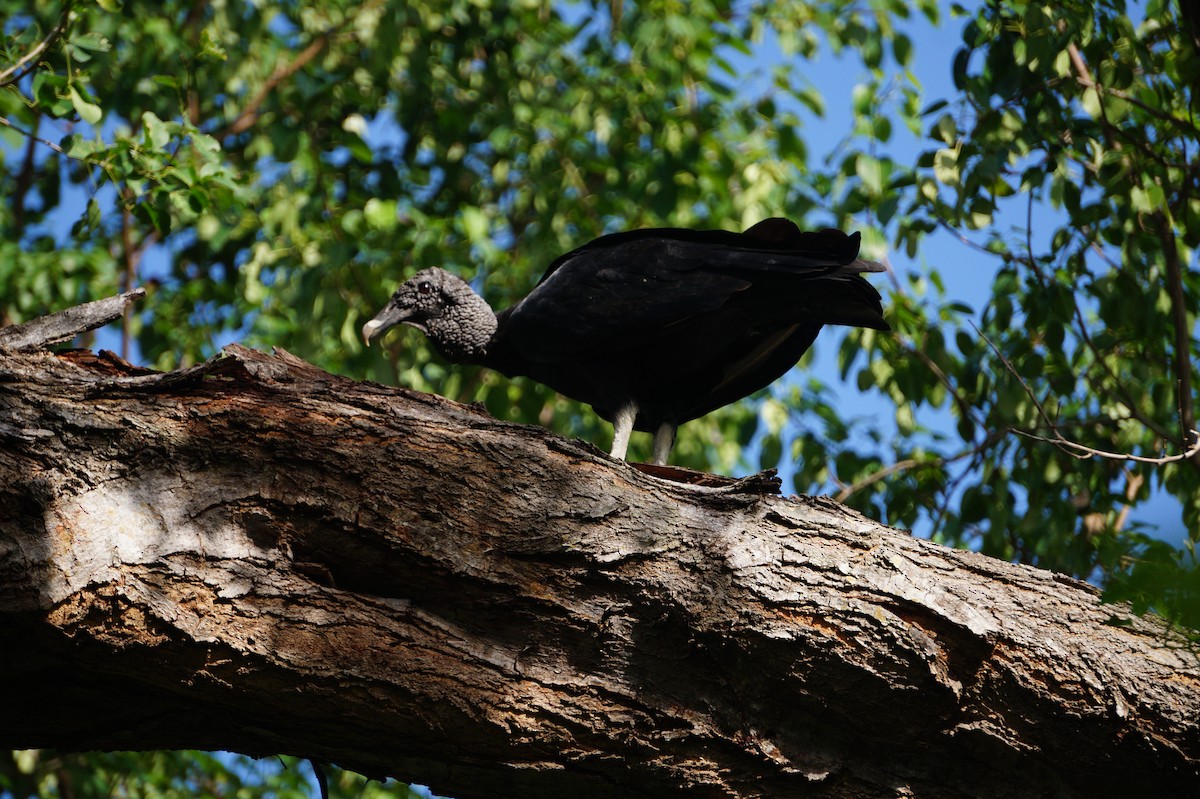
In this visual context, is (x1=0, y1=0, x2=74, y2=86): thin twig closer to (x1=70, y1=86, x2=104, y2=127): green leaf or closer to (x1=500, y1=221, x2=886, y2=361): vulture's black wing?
(x1=70, y1=86, x2=104, y2=127): green leaf

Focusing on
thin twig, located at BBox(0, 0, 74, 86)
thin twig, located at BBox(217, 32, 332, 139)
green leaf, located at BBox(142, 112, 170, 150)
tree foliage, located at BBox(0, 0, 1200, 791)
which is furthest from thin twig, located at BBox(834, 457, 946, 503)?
thin twig, located at BBox(217, 32, 332, 139)

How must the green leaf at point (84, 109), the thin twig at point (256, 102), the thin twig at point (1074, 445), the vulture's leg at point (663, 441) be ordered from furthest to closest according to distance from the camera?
the thin twig at point (256, 102) < the vulture's leg at point (663, 441) < the green leaf at point (84, 109) < the thin twig at point (1074, 445)

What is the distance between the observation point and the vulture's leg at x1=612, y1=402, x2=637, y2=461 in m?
3.61

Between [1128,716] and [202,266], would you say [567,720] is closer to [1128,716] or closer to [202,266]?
[1128,716]

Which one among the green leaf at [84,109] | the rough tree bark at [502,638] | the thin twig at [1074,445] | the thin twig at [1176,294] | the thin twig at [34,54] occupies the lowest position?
the rough tree bark at [502,638]

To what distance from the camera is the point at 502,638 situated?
7.51 feet

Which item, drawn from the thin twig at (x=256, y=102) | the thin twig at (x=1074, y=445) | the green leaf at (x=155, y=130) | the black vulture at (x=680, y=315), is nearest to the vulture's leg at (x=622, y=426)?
the black vulture at (x=680, y=315)

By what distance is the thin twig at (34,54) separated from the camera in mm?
3451

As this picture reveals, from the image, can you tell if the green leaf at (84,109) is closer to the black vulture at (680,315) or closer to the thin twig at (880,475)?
the black vulture at (680,315)

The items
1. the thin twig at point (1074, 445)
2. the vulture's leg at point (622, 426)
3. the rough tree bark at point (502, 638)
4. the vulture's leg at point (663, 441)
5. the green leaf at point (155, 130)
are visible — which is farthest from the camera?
the vulture's leg at point (663, 441)

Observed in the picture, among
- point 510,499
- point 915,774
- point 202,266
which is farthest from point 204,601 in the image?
point 202,266

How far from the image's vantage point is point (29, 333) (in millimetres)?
2549

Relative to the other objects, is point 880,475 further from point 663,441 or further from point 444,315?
point 444,315

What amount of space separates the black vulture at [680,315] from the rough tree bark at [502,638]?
1.13 metres
